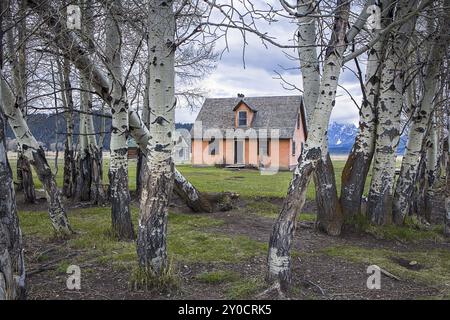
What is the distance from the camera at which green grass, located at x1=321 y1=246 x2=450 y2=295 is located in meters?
5.54

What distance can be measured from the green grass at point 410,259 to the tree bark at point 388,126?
4.31ft

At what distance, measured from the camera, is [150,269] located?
4.73 meters

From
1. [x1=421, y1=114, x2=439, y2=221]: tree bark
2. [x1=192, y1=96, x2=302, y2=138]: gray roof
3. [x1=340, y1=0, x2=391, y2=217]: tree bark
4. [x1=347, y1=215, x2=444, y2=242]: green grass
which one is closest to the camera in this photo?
[x1=347, y1=215, x2=444, y2=242]: green grass

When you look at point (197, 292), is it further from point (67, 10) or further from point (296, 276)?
point (67, 10)

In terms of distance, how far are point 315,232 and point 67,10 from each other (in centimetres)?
639

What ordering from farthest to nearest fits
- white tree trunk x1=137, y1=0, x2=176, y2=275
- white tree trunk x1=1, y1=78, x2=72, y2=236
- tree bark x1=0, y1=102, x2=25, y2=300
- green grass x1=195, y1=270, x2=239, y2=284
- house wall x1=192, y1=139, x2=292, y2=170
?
house wall x1=192, y1=139, x2=292, y2=170 → white tree trunk x1=1, y1=78, x2=72, y2=236 → green grass x1=195, y1=270, x2=239, y2=284 → white tree trunk x1=137, y1=0, x2=176, y2=275 → tree bark x1=0, y1=102, x2=25, y2=300

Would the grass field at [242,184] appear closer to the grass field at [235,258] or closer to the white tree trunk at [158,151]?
the grass field at [235,258]

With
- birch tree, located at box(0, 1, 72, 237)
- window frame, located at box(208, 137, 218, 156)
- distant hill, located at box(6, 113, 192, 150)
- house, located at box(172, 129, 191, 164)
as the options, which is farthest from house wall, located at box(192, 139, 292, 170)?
birch tree, located at box(0, 1, 72, 237)

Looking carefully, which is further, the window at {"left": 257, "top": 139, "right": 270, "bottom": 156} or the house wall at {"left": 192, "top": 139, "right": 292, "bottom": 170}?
the window at {"left": 257, "top": 139, "right": 270, "bottom": 156}

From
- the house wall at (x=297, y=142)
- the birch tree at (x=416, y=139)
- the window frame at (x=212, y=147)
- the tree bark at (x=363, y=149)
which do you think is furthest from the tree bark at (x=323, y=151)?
the window frame at (x=212, y=147)

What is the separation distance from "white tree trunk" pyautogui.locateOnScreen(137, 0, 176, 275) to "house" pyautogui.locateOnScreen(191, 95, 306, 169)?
26.8 meters

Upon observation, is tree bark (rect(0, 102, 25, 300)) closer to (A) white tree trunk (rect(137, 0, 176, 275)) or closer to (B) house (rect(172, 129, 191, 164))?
(A) white tree trunk (rect(137, 0, 176, 275))

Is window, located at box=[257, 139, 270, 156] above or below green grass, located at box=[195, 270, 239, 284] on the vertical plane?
above

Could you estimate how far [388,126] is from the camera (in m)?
7.98
